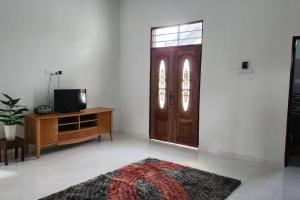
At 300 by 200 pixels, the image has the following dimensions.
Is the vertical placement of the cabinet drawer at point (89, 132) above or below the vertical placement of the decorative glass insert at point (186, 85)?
below

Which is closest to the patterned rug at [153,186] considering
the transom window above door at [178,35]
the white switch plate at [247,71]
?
the white switch plate at [247,71]

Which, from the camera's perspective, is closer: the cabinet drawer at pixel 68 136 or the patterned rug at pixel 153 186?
the patterned rug at pixel 153 186

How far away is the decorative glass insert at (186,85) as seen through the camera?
5055mm

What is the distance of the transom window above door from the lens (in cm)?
495

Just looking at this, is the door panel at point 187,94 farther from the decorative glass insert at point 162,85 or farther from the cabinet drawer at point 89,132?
the cabinet drawer at point 89,132

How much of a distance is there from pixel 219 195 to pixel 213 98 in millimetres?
2123

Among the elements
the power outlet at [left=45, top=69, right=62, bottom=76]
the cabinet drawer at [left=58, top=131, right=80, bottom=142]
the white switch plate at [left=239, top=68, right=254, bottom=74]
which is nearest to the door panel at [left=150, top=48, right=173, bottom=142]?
the white switch plate at [left=239, top=68, right=254, bottom=74]

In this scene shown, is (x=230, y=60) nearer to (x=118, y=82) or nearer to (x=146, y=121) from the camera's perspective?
(x=146, y=121)

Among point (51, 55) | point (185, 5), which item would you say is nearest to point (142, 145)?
point (51, 55)

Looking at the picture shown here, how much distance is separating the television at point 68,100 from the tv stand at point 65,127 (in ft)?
0.49

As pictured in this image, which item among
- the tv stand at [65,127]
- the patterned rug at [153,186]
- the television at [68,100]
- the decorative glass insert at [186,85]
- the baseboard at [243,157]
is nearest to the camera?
the patterned rug at [153,186]

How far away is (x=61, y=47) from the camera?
4.98 m

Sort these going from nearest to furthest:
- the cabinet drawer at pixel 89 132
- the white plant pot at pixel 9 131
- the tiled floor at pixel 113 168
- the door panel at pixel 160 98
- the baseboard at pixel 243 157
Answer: the tiled floor at pixel 113 168, the white plant pot at pixel 9 131, the baseboard at pixel 243 157, the cabinet drawer at pixel 89 132, the door panel at pixel 160 98

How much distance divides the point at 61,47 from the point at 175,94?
2.53 meters
